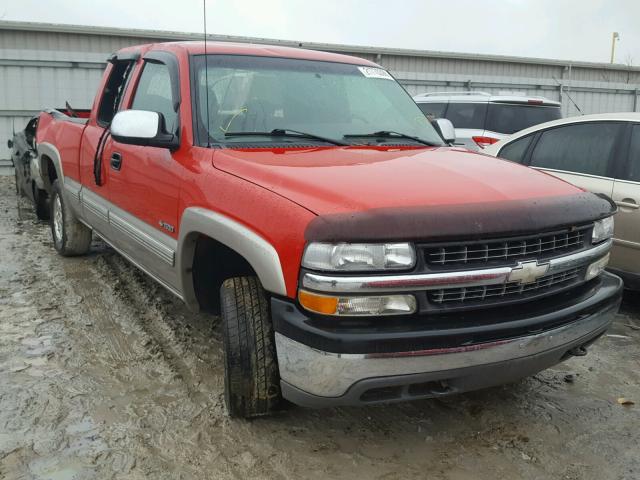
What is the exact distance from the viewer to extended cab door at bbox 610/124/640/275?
A: 4484mm

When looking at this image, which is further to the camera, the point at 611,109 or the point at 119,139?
the point at 611,109

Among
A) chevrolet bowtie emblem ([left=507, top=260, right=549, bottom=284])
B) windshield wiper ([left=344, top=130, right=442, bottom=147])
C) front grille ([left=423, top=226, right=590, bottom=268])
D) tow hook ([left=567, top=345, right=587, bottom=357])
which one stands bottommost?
tow hook ([left=567, top=345, right=587, bottom=357])

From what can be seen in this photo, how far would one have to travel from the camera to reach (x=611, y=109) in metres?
18.3

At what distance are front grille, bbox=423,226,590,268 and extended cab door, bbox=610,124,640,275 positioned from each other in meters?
2.04

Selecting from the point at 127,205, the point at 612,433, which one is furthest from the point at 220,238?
the point at 612,433

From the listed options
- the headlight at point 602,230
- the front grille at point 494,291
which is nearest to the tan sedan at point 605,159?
the headlight at point 602,230

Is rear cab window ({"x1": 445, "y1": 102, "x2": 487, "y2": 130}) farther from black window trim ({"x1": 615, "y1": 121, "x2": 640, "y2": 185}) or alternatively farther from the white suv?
black window trim ({"x1": 615, "y1": 121, "x2": 640, "y2": 185})

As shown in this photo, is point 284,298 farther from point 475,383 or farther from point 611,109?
point 611,109

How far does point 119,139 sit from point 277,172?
1170mm

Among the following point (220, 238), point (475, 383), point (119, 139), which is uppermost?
→ point (119, 139)

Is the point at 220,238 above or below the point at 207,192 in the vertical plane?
below

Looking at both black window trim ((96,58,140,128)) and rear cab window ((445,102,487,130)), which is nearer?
black window trim ((96,58,140,128))

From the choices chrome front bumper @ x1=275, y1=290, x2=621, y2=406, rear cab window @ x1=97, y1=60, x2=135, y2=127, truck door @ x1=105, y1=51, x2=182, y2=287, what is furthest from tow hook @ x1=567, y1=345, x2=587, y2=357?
rear cab window @ x1=97, y1=60, x2=135, y2=127

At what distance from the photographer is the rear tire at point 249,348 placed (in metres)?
2.78
